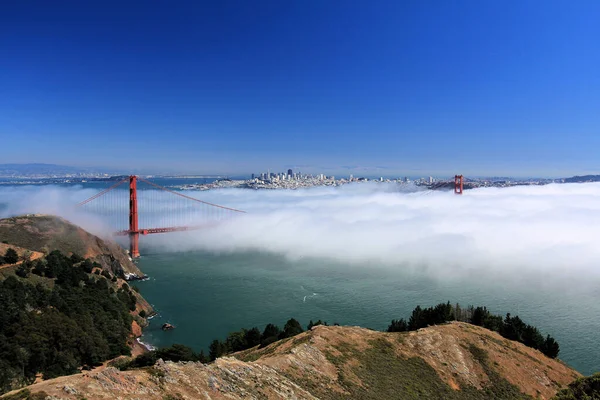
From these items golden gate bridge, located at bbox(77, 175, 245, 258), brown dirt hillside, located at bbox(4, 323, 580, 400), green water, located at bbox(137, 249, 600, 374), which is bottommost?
green water, located at bbox(137, 249, 600, 374)

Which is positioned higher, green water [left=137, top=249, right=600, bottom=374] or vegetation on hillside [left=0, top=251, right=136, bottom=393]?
vegetation on hillside [left=0, top=251, right=136, bottom=393]

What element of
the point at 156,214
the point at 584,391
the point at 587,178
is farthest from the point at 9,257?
the point at 587,178

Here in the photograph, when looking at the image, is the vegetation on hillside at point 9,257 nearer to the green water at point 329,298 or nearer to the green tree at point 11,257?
the green tree at point 11,257

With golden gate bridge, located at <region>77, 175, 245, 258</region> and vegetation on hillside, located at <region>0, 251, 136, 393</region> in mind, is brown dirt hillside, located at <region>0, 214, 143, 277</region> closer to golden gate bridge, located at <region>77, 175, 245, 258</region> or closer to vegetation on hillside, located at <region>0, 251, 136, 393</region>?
vegetation on hillside, located at <region>0, 251, 136, 393</region>

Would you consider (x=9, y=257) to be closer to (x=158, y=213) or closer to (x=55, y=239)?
(x=55, y=239)

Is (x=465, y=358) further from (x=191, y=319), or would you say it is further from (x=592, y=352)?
(x=191, y=319)

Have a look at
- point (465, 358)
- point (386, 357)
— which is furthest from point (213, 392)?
point (465, 358)

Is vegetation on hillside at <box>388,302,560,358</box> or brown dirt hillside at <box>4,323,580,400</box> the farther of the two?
vegetation on hillside at <box>388,302,560,358</box>

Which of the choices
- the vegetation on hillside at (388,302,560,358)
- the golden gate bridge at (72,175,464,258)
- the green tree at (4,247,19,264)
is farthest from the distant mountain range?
the green tree at (4,247,19,264)

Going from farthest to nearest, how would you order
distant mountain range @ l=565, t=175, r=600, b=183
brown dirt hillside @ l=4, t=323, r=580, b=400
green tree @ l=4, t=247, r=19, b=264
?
distant mountain range @ l=565, t=175, r=600, b=183, green tree @ l=4, t=247, r=19, b=264, brown dirt hillside @ l=4, t=323, r=580, b=400
